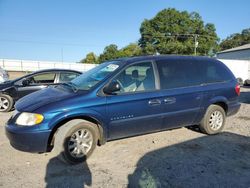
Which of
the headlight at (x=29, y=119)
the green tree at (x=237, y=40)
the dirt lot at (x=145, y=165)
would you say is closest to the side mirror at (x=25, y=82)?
the dirt lot at (x=145, y=165)

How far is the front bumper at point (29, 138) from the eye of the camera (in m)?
3.49

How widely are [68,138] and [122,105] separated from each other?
3.53 ft

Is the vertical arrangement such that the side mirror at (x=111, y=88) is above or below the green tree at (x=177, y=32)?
below

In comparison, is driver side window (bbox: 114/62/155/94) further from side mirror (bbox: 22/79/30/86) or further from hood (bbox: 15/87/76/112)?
side mirror (bbox: 22/79/30/86)

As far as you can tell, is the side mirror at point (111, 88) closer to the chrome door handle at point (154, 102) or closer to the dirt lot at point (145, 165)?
the chrome door handle at point (154, 102)

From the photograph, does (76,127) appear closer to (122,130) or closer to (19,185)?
(122,130)

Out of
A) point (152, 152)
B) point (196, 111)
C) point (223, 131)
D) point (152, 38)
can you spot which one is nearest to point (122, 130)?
point (152, 152)

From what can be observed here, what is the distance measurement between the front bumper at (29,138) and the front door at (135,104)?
1124 millimetres

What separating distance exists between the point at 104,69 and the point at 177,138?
2.23 meters

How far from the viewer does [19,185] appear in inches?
124

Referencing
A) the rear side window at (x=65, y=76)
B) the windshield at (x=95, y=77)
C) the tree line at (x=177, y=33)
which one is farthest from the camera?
the tree line at (x=177, y=33)

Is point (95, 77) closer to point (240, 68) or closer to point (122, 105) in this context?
point (122, 105)

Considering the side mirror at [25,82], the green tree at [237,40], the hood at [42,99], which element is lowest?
the hood at [42,99]

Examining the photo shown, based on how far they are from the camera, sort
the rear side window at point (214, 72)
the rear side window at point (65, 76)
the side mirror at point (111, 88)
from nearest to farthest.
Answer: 1. the side mirror at point (111, 88)
2. the rear side window at point (214, 72)
3. the rear side window at point (65, 76)
